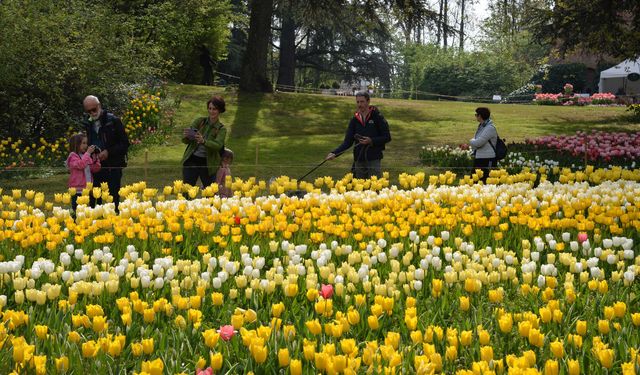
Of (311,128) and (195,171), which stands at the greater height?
(195,171)

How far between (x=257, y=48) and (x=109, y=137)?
16.7 meters

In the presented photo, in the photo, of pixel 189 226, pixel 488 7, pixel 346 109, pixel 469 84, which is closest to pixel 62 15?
pixel 346 109

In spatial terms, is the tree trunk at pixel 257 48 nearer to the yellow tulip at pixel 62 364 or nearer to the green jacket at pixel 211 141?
the green jacket at pixel 211 141

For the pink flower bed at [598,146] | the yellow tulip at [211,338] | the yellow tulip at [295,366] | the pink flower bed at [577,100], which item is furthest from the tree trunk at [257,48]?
the yellow tulip at [295,366]

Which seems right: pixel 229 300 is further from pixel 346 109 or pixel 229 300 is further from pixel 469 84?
pixel 469 84

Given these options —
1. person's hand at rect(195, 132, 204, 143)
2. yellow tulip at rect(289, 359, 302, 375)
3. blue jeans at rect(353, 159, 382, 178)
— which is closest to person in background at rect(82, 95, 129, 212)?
person's hand at rect(195, 132, 204, 143)

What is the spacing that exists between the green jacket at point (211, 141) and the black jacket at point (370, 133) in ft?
4.77

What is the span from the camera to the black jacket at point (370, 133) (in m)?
9.47

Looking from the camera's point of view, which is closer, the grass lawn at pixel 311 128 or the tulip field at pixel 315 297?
the tulip field at pixel 315 297

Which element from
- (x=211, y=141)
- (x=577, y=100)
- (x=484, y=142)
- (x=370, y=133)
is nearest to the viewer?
(x=211, y=141)

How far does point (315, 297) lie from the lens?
13.9 ft

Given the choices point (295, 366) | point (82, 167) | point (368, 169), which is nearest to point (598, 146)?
point (368, 169)

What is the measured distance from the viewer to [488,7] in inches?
875

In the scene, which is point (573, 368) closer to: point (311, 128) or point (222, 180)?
point (222, 180)
